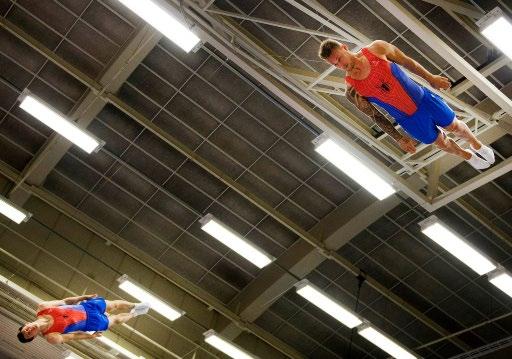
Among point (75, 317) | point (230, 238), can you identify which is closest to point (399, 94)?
point (230, 238)

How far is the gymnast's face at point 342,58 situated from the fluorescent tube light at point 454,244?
4950 millimetres

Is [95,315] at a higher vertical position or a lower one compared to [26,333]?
higher

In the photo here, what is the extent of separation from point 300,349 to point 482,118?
33.7 ft

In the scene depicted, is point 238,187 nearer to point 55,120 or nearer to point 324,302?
point 324,302

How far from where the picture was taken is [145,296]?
15.5 m

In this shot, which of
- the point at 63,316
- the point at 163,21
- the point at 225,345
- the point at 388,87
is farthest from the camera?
the point at 225,345

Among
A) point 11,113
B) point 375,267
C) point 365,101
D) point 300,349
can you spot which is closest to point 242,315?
point 300,349

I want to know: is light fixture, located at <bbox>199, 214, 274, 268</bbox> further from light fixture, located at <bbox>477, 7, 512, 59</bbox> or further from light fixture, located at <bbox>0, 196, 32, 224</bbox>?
light fixture, located at <bbox>477, 7, 512, 59</bbox>

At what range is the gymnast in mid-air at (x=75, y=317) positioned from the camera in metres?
11.9

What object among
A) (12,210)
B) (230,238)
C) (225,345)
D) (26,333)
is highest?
(230,238)

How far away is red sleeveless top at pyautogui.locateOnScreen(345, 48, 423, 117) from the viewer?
8773 millimetres

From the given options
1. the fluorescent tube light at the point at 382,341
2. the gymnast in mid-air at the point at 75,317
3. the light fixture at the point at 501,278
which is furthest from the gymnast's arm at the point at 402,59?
the fluorescent tube light at the point at 382,341

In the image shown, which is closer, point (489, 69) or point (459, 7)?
point (459, 7)

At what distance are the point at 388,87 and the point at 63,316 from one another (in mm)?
7801
